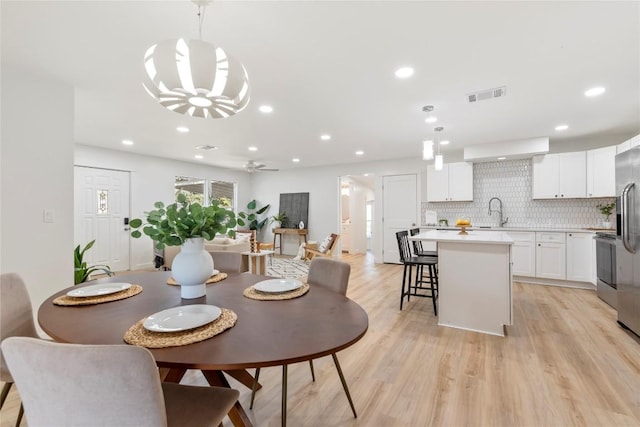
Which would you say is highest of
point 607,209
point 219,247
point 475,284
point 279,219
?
point 607,209

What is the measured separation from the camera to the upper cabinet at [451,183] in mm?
5570

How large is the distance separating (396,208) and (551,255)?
2.98 m

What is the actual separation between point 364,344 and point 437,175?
14.1 feet

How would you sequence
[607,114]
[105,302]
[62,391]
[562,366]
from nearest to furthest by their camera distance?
[62,391]
[105,302]
[562,366]
[607,114]

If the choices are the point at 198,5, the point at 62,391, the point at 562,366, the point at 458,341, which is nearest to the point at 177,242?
the point at 62,391

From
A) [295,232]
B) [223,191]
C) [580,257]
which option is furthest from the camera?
[223,191]

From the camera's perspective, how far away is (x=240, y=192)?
28.3ft

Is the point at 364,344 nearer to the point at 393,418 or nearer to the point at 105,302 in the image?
the point at 393,418

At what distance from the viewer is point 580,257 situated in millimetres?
4379

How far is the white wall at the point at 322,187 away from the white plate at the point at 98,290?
585 cm

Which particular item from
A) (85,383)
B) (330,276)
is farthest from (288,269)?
(85,383)

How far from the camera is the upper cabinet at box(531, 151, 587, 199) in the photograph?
4.61 m

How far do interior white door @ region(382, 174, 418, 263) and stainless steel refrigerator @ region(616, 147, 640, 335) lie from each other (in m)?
3.64

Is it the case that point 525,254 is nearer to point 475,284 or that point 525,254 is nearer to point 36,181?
point 475,284
